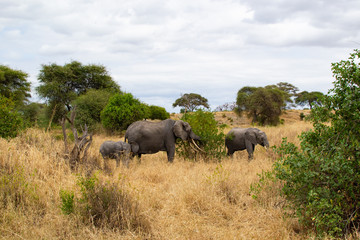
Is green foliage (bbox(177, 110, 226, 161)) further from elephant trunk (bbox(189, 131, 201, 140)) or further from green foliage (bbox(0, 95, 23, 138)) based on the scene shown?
green foliage (bbox(0, 95, 23, 138))

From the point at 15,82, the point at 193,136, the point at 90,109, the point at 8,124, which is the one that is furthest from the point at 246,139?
the point at 15,82

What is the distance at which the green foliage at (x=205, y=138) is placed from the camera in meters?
11.4

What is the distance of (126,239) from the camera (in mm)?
4641

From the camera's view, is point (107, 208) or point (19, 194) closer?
point (107, 208)

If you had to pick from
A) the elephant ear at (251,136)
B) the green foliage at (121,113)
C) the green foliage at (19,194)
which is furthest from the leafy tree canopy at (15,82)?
the green foliage at (19,194)

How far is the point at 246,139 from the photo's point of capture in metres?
12.2

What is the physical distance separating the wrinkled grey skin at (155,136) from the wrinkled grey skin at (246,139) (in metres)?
2.09

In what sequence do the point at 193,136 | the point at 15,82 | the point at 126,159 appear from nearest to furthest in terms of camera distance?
the point at 126,159 → the point at 193,136 → the point at 15,82

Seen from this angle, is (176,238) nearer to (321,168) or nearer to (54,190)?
(321,168)

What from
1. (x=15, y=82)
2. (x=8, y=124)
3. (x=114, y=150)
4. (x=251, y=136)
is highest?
(x=15, y=82)

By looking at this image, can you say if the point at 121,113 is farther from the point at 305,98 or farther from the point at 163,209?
the point at 305,98

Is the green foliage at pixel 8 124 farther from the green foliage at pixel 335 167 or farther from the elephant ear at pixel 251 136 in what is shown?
the green foliage at pixel 335 167

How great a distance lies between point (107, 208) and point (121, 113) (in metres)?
18.2

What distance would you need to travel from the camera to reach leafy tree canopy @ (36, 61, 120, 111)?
3725cm
